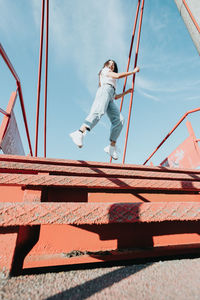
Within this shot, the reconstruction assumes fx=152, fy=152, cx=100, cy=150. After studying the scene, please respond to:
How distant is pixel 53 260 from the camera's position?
642mm

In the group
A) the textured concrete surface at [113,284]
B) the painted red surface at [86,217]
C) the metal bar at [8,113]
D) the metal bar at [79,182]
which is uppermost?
the metal bar at [8,113]

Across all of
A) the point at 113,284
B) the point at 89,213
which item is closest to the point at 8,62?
the point at 89,213

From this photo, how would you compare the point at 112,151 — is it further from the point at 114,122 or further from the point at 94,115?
the point at 94,115

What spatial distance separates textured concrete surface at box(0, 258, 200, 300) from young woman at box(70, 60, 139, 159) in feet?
3.71

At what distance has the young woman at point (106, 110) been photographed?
158 centimetres

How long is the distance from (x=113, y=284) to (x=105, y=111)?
1487mm

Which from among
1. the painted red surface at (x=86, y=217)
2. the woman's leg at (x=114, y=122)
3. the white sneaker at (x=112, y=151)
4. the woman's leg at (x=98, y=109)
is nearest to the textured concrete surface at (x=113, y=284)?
the painted red surface at (x=86, y=217)

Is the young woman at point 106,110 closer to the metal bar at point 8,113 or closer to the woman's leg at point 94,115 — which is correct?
the woman's leg at point 94,115

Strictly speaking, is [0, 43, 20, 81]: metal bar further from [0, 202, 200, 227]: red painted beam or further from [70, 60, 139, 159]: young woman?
[0, 202, 200, 227]: red painted beam

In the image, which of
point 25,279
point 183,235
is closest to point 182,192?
point 183,235

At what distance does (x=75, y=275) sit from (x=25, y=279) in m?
0.18

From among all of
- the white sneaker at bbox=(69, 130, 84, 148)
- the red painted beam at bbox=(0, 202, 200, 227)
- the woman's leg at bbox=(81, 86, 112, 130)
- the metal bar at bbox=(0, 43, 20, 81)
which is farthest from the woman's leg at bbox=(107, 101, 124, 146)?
the red painted beam at bbox=(0, 202, 200, 227)

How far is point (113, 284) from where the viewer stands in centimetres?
52

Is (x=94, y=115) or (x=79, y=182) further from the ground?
(x=94, y=115)
